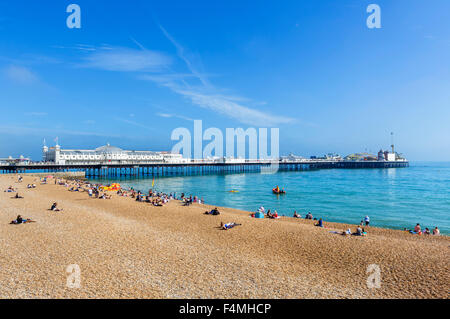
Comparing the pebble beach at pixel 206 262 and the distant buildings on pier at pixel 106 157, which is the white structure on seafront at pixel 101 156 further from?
the pebble beach at pixel 206 262

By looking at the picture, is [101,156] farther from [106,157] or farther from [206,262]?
[206,262]

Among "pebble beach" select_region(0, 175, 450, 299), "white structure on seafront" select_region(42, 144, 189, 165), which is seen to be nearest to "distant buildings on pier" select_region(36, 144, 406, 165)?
"white structure on seafront" select_region(42, 144, 189, 165)

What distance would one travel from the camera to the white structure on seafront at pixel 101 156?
57.8 metres

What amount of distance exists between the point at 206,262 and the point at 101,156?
64.8 m

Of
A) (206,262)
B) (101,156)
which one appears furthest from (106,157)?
(206,262)

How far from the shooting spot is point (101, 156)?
A: 65.0m

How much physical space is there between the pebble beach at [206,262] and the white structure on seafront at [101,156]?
5000 cm

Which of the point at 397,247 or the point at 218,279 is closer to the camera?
the point at 218,279
